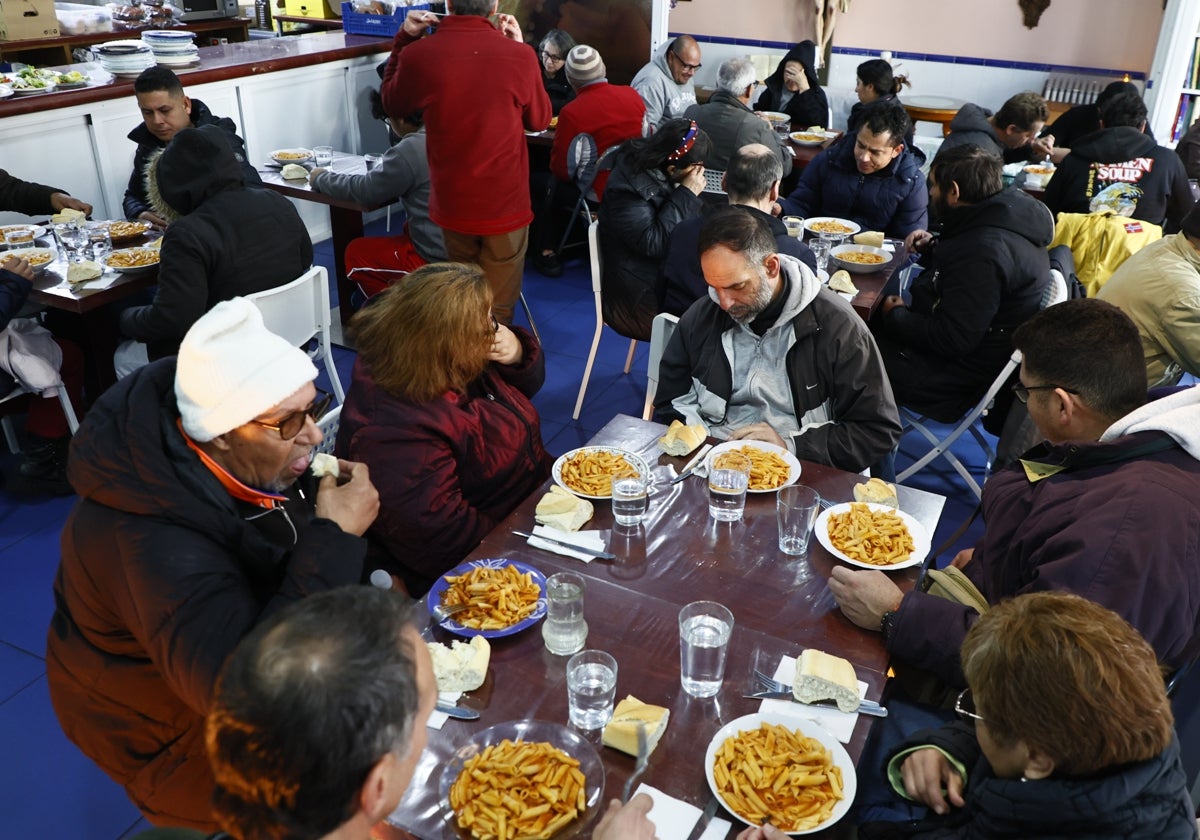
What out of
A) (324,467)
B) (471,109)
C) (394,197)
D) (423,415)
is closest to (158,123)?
(394,197)

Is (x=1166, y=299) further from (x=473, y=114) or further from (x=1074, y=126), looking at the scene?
(x=1074, y=126)

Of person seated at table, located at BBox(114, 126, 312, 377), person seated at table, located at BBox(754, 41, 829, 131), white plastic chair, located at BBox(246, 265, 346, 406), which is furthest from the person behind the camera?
person seated at table, located at BBox(754, 41, 829, 131)

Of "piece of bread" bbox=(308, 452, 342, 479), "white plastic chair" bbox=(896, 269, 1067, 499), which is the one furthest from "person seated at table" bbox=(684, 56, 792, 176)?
"piece of bread" bbox=(308, 452, 342, 479)

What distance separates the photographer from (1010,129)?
237 inches

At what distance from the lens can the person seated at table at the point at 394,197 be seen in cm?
481

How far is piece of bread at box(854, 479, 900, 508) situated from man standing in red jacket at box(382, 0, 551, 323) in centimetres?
296

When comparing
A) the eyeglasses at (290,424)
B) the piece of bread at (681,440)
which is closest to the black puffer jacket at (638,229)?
the piece of bread at (681,440)

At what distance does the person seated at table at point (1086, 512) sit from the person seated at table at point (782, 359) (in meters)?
0.61

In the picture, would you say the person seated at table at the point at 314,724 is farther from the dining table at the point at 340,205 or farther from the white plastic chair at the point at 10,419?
the dining table at the point at 340,205

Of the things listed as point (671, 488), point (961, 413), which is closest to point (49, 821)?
point (671, 488)

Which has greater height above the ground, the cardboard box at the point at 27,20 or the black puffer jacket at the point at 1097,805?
the cardboard box at the point at 27,20

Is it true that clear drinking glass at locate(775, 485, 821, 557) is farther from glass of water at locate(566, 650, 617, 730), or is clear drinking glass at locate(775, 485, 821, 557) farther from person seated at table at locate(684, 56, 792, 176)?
person seated at table at locate(684, 56, 792, 176)

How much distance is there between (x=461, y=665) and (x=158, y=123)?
Result: 368 centimetres

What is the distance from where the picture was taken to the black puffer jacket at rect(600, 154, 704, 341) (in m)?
4.41
